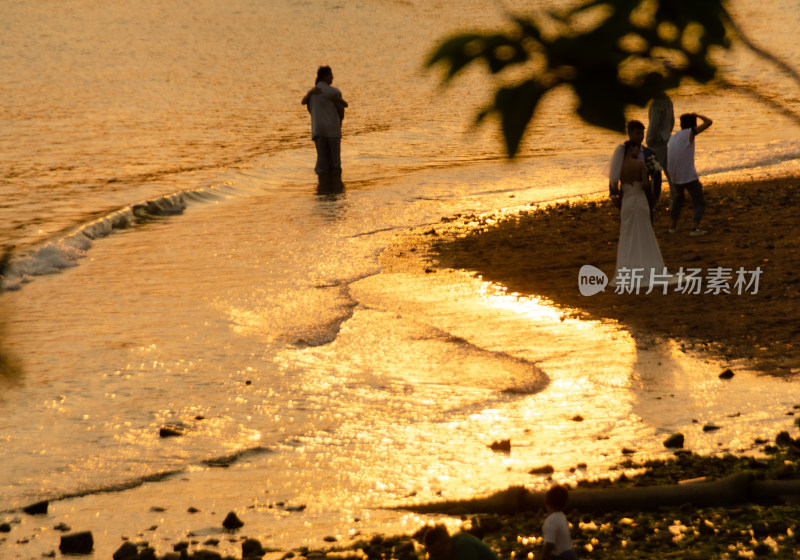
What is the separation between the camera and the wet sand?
9.66 m

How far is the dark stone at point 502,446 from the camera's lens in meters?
7.29

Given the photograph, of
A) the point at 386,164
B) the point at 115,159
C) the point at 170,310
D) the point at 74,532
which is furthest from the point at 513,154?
the point at 115,159

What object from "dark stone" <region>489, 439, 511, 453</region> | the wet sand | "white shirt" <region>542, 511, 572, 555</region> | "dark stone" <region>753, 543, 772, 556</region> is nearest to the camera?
"white shirt" <region>542, 511, 572, 555</region>

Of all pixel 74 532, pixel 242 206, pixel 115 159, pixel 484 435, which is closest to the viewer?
pixel 74 532

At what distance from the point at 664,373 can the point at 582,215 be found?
7.41m

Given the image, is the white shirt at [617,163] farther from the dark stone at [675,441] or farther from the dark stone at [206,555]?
the dark stone at [206,555]

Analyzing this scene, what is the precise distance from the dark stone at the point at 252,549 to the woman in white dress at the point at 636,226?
599 centimetres

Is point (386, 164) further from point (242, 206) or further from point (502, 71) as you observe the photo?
point (502, 71)

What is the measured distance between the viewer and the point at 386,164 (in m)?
25.3

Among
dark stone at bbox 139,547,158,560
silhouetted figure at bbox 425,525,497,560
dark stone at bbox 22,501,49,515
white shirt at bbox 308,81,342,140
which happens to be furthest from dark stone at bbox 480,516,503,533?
white shirt at bbox 308,81,342,140

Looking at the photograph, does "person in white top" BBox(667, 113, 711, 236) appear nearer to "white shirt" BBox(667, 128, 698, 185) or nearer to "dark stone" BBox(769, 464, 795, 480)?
"white shirt" BBox(667, 128, 698, 185)

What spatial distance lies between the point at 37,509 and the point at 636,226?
6636 mm

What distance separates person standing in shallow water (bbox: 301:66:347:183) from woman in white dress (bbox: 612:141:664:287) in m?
8.40

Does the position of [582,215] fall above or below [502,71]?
below
